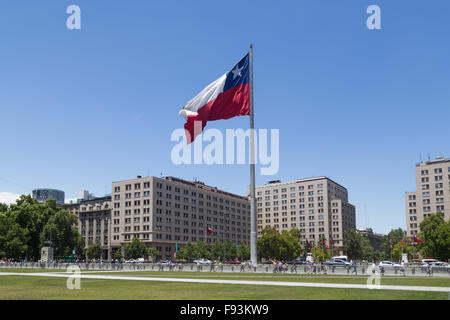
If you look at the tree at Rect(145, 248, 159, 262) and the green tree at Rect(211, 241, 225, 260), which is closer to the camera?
the tree at Rect(145, 248, 159, 262)

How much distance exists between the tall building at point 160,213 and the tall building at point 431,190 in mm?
85803

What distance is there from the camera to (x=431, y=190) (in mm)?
178500

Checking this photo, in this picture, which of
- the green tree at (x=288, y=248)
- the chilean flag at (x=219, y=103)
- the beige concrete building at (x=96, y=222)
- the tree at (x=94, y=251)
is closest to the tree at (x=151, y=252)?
the beige concrete building at (x=96, y=222)

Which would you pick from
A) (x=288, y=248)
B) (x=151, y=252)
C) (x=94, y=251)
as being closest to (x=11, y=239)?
(x=151, y=252)

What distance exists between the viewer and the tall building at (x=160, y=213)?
14950 centimetres

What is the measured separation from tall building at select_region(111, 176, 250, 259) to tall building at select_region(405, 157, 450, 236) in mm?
85803

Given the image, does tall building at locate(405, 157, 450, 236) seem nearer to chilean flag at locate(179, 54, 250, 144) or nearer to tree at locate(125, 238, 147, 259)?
tree at locate(125, 238, 147, 259)

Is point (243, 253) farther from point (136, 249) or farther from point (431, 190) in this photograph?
point (431, 190)

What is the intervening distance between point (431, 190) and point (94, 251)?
133 m

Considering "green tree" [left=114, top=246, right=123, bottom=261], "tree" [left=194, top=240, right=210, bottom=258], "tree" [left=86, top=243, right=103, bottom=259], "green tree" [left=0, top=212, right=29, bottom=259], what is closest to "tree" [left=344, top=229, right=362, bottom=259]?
"tree" [left=194, top=240, right=210, bottom=258]

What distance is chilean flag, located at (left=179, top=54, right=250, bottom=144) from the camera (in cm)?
4269
